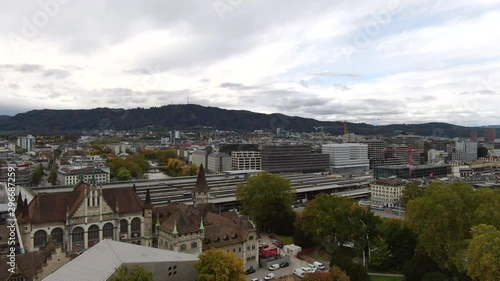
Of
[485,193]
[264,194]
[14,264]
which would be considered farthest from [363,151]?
[14,264]

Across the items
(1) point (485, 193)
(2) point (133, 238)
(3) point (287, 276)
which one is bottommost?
(3) point (287, 276)

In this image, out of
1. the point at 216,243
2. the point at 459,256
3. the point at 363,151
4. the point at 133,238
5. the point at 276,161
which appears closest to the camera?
the point at 459,256

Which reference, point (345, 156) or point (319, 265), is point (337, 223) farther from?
point (345, 156)

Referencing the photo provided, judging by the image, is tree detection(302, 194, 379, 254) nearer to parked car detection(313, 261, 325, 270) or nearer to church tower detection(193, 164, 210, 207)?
parked car detection(313, 261, 325, 270)

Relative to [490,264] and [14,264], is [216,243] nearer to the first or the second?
→ [14,264]

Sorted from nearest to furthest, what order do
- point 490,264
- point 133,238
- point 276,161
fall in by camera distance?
1. point 490,264
2. point 133,238
3. point 276,161

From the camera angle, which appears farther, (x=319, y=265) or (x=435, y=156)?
(x=435, y=156)

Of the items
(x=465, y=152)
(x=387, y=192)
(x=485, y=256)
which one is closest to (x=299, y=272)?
(x=485, y=256)
